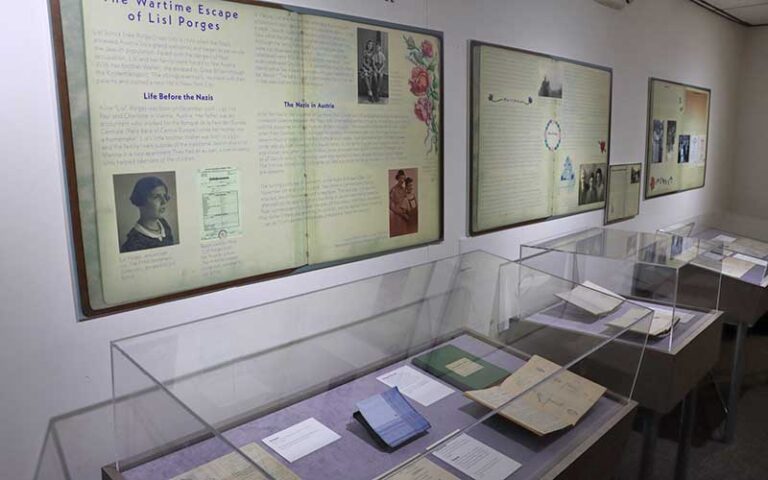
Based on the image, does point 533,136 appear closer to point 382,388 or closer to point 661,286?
point 661,286

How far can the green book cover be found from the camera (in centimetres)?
171

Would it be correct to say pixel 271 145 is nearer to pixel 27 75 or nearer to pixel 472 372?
pixel 27 75

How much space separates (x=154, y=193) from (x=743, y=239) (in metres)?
3.77

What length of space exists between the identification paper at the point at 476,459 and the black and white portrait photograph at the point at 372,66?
1.28 metres

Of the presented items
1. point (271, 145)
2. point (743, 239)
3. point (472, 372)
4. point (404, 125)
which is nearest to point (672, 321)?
point (472, 372)

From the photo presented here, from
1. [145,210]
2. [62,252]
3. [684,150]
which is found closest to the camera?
[62,252]

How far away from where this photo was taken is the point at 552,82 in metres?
3.07

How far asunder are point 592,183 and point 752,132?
Result: 3275 mm

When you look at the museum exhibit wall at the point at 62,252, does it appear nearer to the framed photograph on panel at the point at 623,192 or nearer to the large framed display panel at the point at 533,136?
the large framed display panel at the point at 533,136

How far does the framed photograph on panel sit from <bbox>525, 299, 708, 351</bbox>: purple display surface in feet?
4.69

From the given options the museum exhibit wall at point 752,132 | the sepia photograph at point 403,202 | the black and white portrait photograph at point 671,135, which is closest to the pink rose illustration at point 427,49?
the sepia photograph at point 403,202

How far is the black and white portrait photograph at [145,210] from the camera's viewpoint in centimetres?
151

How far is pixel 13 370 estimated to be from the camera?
137cm

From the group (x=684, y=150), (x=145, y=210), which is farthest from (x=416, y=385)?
(x=684, y=150)
